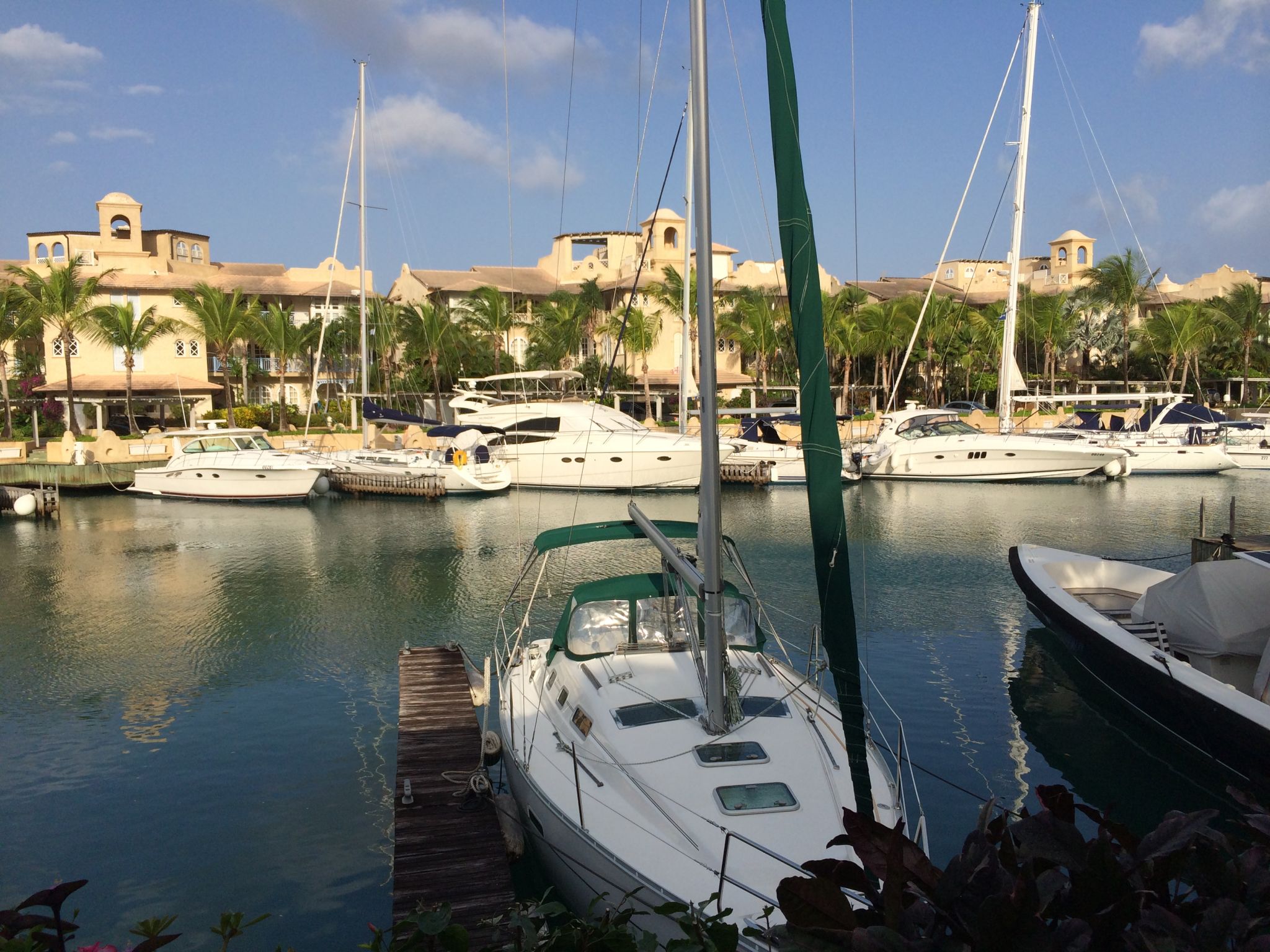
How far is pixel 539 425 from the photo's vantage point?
3816cm

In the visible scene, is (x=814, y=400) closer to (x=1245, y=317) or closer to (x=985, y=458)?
(x=985, y=458)

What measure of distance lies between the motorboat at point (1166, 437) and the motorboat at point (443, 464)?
2356 centimetres

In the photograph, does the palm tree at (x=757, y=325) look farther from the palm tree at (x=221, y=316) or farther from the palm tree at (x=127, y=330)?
the palm tree at (x=127, y=330)

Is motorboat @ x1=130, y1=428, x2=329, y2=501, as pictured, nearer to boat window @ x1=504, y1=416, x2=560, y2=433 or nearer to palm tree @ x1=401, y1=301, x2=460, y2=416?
boat window @ x1=504, y1=416, x2=560, y2=433

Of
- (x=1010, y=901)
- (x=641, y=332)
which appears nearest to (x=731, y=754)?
(x=1010, y=901)

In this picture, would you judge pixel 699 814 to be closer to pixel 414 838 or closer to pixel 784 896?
pixel 414 838

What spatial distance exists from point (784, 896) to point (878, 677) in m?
12.5

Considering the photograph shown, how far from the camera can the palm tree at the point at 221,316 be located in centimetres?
5294

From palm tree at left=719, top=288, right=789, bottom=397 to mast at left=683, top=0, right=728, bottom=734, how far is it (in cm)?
4903

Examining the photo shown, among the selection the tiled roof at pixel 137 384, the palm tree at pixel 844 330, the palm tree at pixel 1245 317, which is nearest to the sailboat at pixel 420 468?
the tiled roof at pixel 137 384

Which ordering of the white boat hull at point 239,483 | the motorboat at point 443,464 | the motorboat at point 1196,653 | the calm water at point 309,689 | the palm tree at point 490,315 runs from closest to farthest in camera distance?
1. the calm water at point 309,689
2. the motorboat at point 1196,653
3. the white boat hull at point 239,483
4. the motorboat at point 443,464
5. the palm tree at point 490,315

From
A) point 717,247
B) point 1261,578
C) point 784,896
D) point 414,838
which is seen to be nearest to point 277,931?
point 414,838

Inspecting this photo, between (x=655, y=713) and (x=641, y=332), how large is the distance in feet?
164

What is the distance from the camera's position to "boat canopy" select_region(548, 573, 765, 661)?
397 inches
